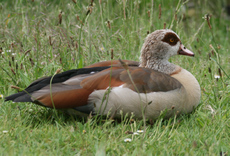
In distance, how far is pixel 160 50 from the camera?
4.16 meters

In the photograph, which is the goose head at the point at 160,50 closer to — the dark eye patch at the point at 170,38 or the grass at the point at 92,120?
the dark eye patch at the point at 170,38

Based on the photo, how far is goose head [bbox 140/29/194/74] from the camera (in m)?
4.14

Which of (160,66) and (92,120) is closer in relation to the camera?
(92,120)

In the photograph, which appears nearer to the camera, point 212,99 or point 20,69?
point 212,99

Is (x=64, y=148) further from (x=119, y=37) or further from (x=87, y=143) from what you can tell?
(x=119, y=37)

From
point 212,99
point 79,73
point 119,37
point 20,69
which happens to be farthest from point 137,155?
point 119,37

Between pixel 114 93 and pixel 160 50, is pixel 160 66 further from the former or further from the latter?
pixel 114 93

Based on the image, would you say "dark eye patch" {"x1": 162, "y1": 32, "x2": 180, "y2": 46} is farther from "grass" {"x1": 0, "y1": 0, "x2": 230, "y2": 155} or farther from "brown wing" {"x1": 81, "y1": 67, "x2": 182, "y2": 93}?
"brown wing" {"x1": 81, "y1": 67, "x2": 182, "y2": 93}

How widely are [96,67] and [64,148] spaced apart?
127cm

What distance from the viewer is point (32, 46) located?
5.38 m

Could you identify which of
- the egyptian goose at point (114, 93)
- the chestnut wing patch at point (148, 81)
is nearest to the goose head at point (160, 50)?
the egyptian goose at point (114, 93)

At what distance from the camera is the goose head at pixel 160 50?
414 centimetres

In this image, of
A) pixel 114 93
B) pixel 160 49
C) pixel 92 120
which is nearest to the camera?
pixel 114 93

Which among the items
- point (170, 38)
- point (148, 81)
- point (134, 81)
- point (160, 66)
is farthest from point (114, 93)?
point (170, 38)
